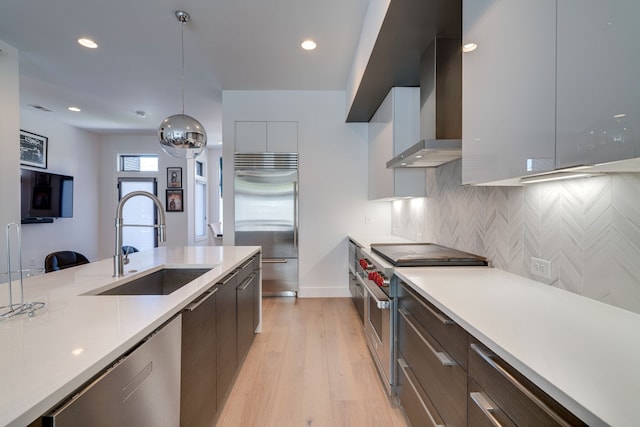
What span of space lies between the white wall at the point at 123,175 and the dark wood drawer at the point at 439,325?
616cm

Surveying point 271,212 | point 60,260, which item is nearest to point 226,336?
point 271,212

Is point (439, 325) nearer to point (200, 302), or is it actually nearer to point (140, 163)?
point (200, 302)

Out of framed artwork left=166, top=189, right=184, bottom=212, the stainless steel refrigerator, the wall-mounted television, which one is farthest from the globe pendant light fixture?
framed artwork left=166, top=189, right=184, bottom=212

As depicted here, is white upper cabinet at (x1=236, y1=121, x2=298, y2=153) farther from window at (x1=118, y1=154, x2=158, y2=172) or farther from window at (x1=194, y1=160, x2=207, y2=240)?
window at (x1=118, y1=154, x2=158, y2=172)

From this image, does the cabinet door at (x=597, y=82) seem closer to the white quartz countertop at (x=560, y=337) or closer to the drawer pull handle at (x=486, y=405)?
the white quartz countertop at (x=560, y=337)

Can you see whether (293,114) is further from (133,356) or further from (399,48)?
(133,356)

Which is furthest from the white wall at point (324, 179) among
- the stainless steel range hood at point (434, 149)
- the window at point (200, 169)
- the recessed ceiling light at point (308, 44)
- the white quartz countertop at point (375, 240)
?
the window at point (200, 169)

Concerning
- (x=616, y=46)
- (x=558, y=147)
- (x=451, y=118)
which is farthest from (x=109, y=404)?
(x=451, y=118)

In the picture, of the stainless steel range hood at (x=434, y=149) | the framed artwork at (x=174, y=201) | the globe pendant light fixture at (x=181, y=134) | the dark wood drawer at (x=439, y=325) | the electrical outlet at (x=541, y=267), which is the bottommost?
the dark wood drawer at (x=439, y=325)

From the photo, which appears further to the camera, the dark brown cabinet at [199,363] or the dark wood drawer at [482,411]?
the dark brown cabinet at [199,363]

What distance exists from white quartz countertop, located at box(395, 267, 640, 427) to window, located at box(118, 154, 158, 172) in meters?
6.99

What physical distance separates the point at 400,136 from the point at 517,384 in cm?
237

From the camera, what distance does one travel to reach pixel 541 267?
4.67 ft

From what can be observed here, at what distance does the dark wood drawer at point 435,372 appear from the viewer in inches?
41.3
